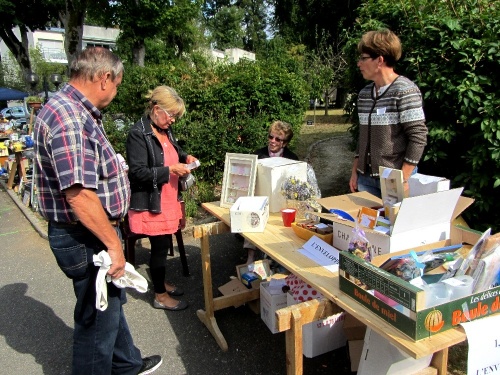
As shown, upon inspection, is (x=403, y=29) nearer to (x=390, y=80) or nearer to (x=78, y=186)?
(x=390, y=80)

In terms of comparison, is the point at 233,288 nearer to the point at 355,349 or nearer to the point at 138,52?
the point at 355,349

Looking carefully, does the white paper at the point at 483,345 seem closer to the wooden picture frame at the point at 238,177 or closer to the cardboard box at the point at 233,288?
the wooden picture frame at the point at 238,177

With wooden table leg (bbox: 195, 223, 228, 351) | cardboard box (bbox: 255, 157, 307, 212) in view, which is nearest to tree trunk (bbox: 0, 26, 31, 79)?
wooden table leg (bbox: 195, 223, 228, 351)

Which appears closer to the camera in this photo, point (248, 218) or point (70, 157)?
point (70, 157)

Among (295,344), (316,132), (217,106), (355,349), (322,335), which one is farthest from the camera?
(316,132)

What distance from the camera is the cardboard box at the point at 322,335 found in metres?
2.26

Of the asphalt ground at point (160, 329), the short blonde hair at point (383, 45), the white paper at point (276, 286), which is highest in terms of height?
the short blonde hair at point (383, 45)

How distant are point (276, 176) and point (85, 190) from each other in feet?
4.12

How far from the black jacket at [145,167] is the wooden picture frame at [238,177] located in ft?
1.47

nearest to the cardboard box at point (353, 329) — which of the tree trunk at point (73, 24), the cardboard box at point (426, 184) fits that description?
the cardboard box at point (426, 184)

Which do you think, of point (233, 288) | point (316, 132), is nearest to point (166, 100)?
point (233, 288)

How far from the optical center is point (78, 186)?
1.65 metres

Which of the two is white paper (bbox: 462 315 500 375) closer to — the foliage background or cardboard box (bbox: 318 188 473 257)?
cardboard box (bbox: 318 188 473 257)

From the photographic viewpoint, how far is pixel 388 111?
243 centimetres
